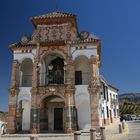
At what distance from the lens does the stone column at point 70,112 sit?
76.6 ft

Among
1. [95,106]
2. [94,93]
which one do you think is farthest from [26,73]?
[95,106]

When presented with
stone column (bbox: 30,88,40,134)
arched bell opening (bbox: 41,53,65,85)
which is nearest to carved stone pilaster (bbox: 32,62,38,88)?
stone column (bbox: 30,88,40,134)

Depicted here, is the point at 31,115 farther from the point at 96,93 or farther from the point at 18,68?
the point at 96,93

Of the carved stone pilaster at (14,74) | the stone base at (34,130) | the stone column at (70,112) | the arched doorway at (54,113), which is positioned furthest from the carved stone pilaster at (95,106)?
the carved stone pilaster at (14,74)

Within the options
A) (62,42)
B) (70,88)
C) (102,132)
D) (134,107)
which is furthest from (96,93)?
(134,107)

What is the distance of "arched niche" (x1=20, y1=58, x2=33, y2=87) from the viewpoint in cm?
2791

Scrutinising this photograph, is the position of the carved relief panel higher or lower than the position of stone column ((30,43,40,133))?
higher

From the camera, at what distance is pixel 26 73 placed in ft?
94.1

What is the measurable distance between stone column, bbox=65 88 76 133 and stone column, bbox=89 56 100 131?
195 centimetres

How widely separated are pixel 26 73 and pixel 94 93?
31.4 ft

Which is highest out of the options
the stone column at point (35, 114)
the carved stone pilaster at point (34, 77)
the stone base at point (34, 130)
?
the carved stone pilaster at point (34, 77)

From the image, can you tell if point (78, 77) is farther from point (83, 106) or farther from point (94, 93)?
point (94, 93)

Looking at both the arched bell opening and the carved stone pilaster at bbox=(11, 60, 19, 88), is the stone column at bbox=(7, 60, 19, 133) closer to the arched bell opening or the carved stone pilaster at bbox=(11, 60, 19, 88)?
the carved stone pilaster at bbox=(11, 60, 19, 88)

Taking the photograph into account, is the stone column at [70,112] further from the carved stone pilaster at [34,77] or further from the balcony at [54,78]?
the carved stone pilaster at [34,77]
